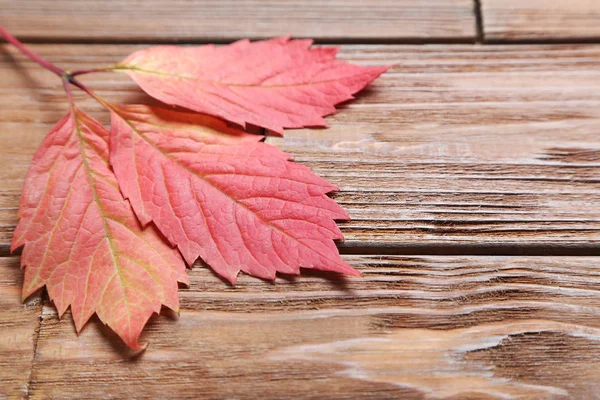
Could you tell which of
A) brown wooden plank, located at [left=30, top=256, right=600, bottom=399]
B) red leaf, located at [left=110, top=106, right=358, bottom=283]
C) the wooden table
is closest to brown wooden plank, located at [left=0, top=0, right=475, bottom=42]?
the wooden table

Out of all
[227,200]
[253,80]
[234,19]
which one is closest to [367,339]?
[227,200]

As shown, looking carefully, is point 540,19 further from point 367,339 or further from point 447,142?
point 367,339

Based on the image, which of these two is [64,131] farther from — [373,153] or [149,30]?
[373,153]

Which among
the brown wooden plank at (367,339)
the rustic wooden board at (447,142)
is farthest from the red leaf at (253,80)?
the brown wooden plank at (367,339)

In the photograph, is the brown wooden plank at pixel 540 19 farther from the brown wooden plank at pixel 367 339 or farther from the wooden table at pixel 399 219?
the brown wooden plank at pixel 367 339

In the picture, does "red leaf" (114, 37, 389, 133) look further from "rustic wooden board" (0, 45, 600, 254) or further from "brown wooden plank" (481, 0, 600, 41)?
"brown wooden plank" (481, 0, 600, 41)

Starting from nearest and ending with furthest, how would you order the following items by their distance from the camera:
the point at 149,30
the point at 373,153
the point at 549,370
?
the point at 549,370
the point at 373,153
the point at 149,30

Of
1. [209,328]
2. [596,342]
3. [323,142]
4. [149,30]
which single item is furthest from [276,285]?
[149,30]
